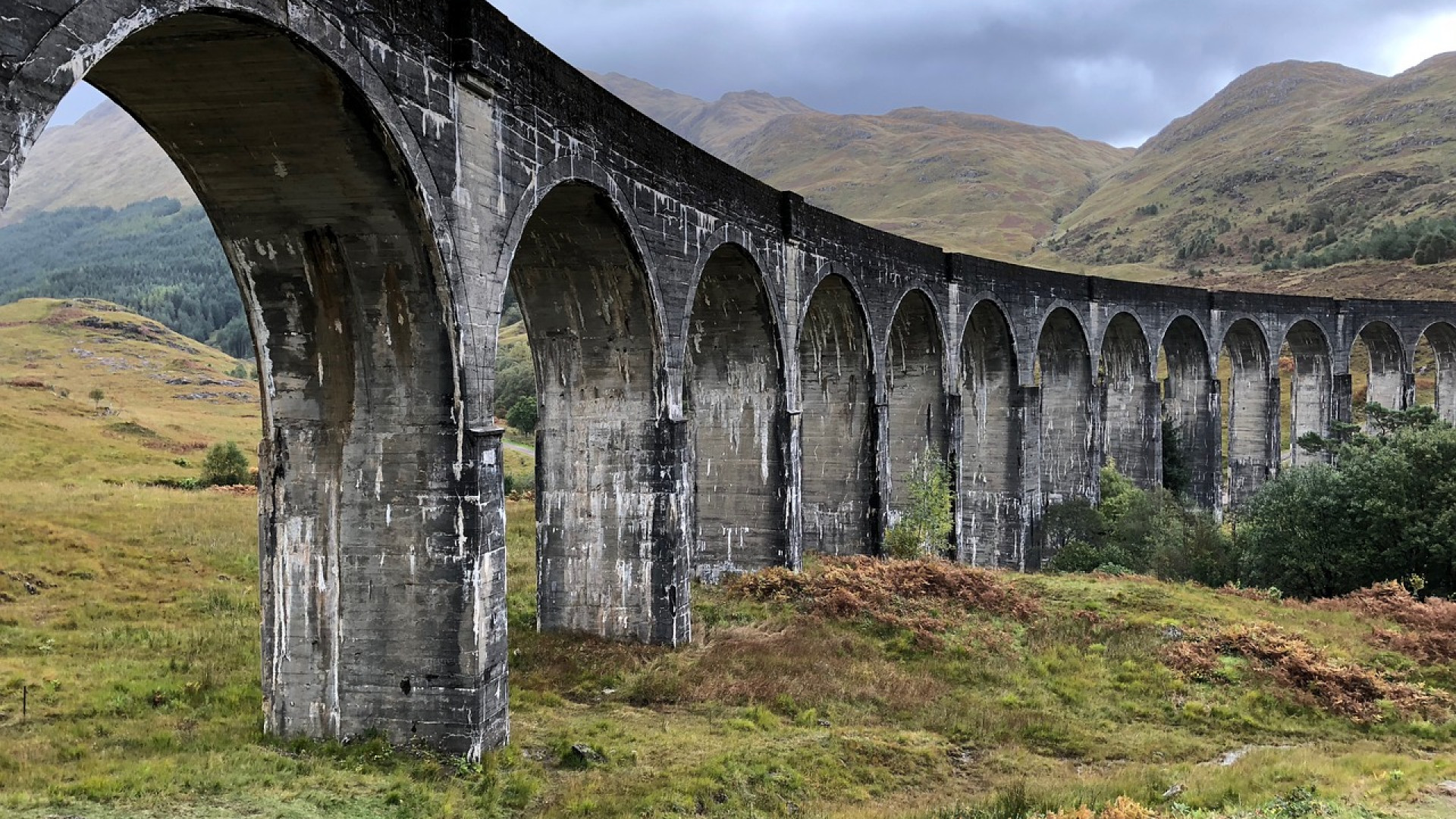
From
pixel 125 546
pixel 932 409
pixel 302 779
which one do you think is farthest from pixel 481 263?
pixel 932 409

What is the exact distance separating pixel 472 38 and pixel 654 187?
4.85m

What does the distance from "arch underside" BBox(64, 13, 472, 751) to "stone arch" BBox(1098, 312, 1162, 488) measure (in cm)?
2974

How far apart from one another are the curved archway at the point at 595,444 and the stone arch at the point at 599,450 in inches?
0.6

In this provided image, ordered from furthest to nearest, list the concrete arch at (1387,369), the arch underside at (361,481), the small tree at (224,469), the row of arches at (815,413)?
the concrete arch at (1387,369) < the small tree at (224,469) < the row of arches at (815,413) < the arch underside at (361,481)

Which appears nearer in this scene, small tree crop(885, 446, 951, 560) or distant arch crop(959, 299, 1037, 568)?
small tree crop(885, 446, 951, 560)

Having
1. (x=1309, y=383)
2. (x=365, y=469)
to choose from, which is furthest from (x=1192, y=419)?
(x=365, y=469)

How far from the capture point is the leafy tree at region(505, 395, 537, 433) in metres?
55.4

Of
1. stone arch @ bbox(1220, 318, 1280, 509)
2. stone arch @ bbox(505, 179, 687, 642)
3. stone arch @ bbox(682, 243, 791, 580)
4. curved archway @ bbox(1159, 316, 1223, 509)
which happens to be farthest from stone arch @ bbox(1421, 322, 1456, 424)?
stone arch @ bbox(505, 179, 687, 642)

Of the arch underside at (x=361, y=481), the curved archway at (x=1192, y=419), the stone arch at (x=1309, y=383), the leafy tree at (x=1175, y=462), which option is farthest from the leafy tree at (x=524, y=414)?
the arch underside at (x=361, y=481)

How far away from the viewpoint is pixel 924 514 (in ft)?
80.7

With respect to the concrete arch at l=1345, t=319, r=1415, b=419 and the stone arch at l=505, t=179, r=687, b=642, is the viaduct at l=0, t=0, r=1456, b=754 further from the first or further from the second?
the concrete arch at l=1345, t=319, r=1415, b=419

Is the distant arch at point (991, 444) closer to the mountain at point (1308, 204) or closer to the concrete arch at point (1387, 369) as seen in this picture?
the concrete arch at point (1387, 369)

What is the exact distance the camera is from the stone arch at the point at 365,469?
32.1ft

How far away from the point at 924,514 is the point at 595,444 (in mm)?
11968
